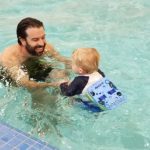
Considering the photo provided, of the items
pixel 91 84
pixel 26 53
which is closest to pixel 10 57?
pixel 26 53

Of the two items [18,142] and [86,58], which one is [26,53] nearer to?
[86,58]

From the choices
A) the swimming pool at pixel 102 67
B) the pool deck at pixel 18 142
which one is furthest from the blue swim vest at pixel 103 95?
the pool deck at pixel 18 142

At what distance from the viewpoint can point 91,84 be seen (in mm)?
4176

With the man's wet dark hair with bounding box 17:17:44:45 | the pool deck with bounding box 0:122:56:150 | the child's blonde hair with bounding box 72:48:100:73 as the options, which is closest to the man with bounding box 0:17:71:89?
the man's wet dark hair with bounding box 17:17:44:45

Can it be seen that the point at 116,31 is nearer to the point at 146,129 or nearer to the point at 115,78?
Result: the point at 115,78

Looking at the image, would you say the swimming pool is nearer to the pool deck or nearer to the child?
the child

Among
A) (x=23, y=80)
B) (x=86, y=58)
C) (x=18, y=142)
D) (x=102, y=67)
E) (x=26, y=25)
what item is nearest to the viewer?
(x=18, y=142)

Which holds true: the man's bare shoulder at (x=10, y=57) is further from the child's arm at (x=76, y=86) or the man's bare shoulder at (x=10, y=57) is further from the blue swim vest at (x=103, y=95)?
the blue swim vest at (x=103, y=95)

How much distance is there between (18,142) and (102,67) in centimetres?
277

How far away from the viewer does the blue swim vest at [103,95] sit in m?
4.16

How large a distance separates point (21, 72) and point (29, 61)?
0.39 meters

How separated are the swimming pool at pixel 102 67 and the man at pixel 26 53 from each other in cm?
38

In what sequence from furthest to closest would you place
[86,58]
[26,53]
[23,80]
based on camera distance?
[26,53] < [23,80] < [86,58]

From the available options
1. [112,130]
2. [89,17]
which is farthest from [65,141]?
[89,17]
